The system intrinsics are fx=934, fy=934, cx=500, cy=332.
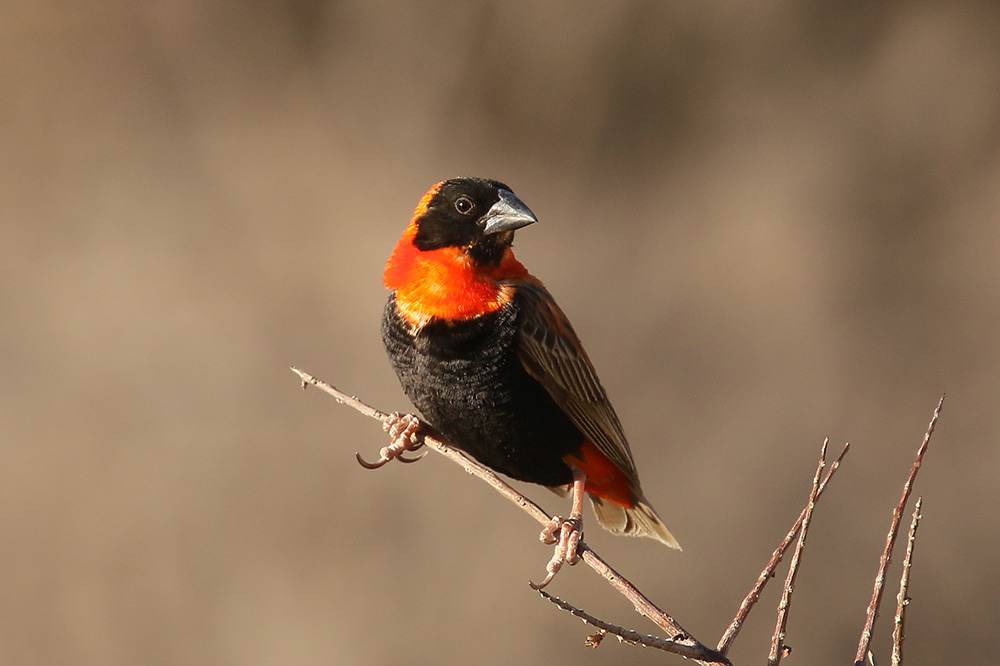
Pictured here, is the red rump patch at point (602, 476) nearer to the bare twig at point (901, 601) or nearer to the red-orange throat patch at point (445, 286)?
the red-orange throat patch at point (445, 286)

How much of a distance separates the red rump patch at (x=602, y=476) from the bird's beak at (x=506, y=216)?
0.70 m

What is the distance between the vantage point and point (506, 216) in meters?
2.57

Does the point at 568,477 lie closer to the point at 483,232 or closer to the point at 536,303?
the point at 536,303

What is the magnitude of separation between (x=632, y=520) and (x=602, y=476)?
12.3 inches

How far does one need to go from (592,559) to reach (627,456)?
0.91 m

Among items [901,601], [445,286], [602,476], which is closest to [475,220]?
[445,286]

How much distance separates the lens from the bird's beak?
8.36 feet

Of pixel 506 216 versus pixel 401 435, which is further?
pixel 401 435

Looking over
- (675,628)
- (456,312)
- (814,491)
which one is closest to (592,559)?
(675,628)

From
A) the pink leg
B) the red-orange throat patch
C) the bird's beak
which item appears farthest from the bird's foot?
the bird's beak

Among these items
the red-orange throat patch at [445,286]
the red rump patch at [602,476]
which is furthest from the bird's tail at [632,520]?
the red-orange throat patch at [445,286]

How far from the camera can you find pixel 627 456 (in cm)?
283

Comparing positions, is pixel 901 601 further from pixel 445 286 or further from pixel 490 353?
pixel 445 286

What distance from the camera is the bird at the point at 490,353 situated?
8.27ft
